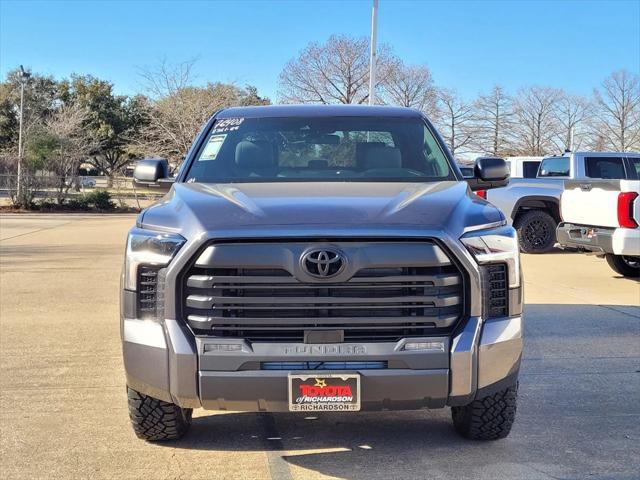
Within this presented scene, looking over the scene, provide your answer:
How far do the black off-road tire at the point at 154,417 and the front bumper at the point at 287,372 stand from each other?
517mm

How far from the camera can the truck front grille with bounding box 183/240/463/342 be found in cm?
325

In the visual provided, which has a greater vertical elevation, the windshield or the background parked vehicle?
the background parked vehicle

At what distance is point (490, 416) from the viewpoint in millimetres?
3906

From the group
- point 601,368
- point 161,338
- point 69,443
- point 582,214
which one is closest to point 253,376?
point 161,338

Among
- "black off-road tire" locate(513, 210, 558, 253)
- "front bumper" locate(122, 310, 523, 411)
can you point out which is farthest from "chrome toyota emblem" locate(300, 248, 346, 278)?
"black off-road tire" locate(513, 210, 558, 253)

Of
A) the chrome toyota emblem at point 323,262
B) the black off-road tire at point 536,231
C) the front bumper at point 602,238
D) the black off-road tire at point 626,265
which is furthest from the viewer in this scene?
the black off-road tire at point 536,231

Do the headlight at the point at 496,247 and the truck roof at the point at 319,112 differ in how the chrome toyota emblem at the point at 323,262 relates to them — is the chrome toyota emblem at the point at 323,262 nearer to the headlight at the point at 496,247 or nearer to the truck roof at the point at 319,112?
the headlight at the point at 496,247

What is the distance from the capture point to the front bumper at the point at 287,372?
10.6 feet

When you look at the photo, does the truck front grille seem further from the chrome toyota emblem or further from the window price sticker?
the window price sticker

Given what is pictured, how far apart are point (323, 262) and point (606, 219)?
24.2ft

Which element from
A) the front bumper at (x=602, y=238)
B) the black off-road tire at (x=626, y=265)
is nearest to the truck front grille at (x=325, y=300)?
the front bumper at (x=602, y=238)

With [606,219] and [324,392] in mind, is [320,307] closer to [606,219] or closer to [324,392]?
[324,392]

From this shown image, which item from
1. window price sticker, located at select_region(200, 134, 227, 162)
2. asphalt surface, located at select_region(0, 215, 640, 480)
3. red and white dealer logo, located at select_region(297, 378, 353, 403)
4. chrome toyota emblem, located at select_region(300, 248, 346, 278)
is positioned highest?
window price sticker, located at select_region(200, 134, 227, 162)

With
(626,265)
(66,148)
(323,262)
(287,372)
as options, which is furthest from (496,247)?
(66,148)
